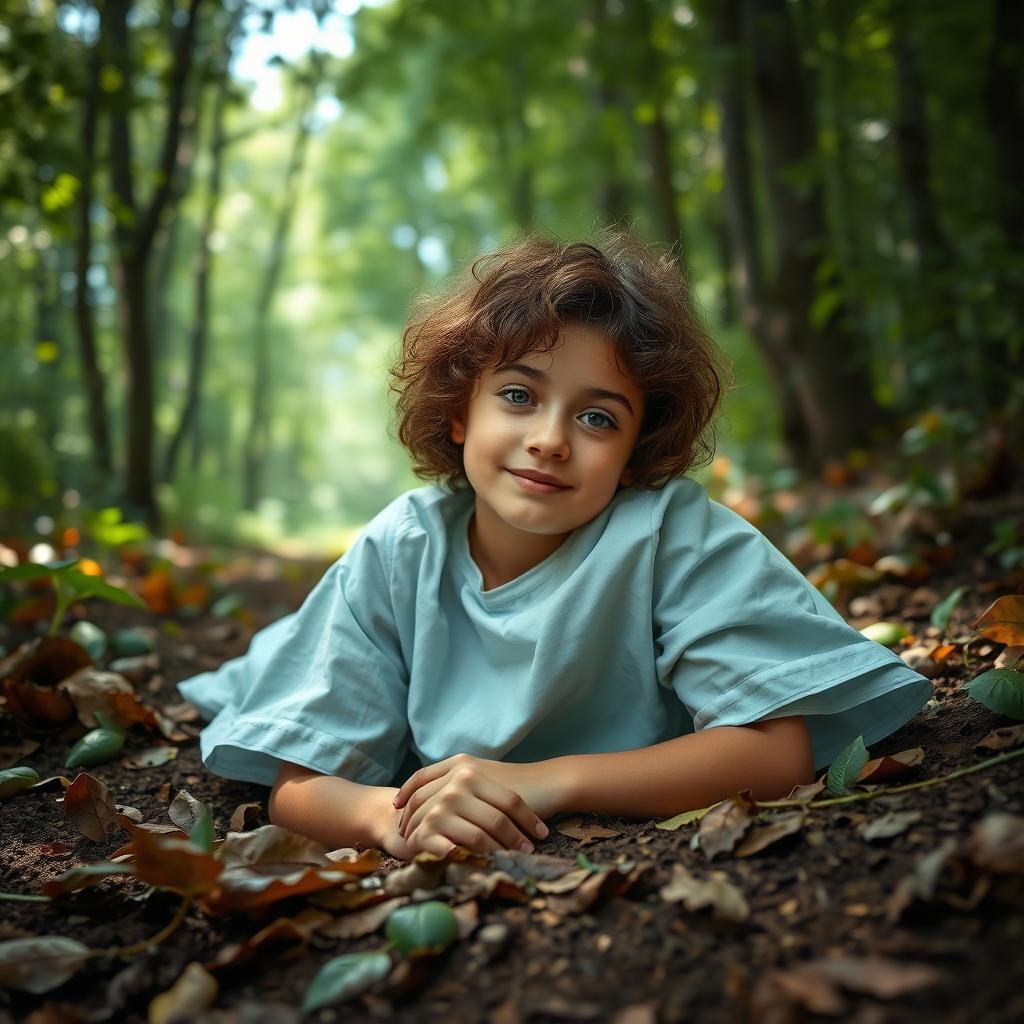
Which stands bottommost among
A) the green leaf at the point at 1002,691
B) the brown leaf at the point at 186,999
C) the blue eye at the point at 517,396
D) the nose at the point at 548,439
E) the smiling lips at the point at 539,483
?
the brown leaf at the point at 186,999

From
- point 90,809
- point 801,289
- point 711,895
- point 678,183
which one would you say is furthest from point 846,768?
point 678,183

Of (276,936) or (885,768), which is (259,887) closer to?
(276,936)

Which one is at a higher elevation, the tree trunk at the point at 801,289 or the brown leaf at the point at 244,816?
the tree trunk at the point at 801,289

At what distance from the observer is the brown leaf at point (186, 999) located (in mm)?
1210

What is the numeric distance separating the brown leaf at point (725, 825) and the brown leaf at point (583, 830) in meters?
0.19

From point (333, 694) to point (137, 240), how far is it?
4.60m

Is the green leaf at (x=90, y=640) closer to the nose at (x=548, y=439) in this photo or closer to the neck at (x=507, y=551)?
the neck at (x=507, y=551)

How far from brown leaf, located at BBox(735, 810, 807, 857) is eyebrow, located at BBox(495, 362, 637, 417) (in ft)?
3.10

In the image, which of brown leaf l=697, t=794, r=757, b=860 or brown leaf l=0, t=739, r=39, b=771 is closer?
brown leaf l=697, t=794, r=757, b=860

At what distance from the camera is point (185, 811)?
6.39 ft

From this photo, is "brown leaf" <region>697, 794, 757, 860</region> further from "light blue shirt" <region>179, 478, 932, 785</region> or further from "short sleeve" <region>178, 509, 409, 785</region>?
"short sleeve" <region>178, 509, 409, 785</region>

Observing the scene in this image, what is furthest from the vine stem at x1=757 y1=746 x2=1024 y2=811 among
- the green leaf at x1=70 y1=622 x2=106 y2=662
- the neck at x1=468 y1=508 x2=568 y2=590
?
the green leaf at x1=70 y1=622 x2=106 y2=662

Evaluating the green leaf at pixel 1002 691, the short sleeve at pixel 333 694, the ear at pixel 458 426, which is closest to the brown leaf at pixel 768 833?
the green leaf at pixel 1002 691

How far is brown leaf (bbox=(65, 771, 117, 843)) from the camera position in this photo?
1841mm
